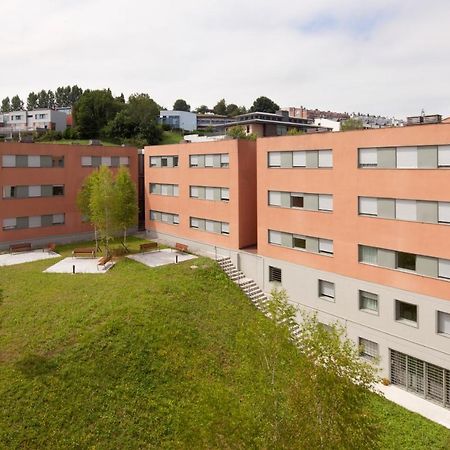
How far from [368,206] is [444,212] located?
4.54 metres

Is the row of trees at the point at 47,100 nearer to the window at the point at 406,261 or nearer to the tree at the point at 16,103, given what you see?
the tree at the point at 16,103

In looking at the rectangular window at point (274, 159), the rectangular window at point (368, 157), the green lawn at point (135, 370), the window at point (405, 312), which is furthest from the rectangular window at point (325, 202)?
the green lawn at point (135, 370)

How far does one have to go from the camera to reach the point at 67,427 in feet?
57.8

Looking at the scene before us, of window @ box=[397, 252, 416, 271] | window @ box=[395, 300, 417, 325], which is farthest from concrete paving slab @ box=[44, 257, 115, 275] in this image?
window @ box=[397, 252, 416, 271]

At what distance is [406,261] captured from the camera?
23812 millimetres

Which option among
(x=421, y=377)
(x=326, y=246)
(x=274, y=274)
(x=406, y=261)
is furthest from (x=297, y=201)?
(x=421, y=377)

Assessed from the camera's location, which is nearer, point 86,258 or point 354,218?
point 354,218

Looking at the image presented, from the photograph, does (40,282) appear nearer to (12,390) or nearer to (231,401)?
(12,390)

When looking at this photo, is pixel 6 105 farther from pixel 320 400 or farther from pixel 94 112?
pixel 320 400

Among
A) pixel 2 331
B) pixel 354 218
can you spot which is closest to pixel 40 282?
pixel 2 331

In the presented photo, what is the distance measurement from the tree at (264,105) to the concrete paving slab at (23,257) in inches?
5050

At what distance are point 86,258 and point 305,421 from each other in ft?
98.0

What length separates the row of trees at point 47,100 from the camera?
177000mm

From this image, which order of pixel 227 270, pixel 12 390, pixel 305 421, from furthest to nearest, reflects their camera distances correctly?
pixel 227 270 → pixel 12 390 → pixel 305 421
